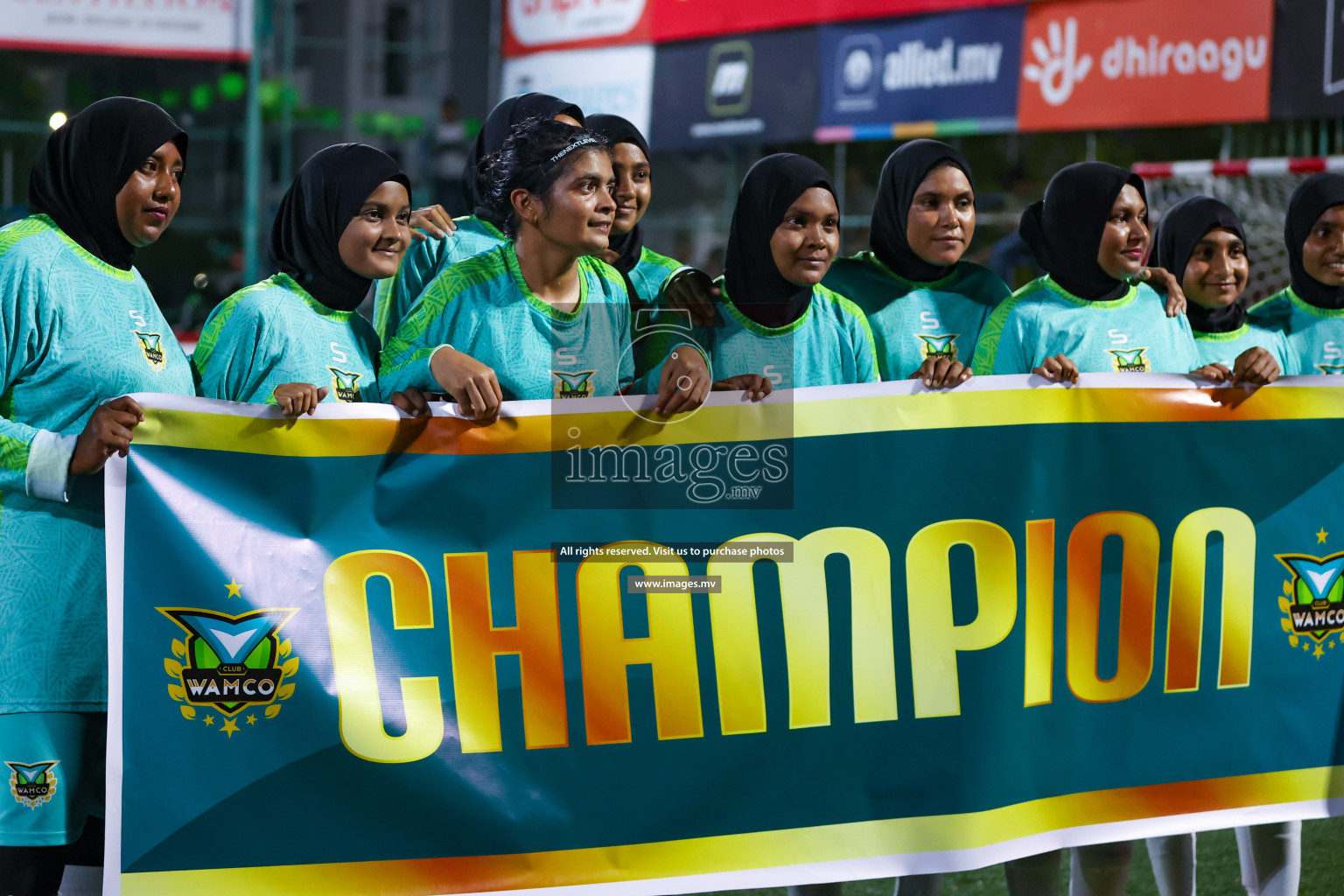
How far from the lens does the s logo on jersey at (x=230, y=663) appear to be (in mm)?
3064

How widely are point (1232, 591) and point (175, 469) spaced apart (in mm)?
2581

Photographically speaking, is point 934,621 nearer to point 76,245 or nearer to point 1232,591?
point 1232,591

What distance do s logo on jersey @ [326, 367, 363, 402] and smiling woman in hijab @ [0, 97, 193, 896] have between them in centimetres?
38

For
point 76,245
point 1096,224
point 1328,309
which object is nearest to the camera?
point 76,245

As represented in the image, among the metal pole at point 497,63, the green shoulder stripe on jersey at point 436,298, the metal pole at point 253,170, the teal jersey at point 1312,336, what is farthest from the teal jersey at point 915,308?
the metal pole at point 497,63

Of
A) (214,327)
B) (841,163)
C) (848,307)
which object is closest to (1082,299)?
(848,307)

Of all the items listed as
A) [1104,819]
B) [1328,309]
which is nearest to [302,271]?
[1104,819]

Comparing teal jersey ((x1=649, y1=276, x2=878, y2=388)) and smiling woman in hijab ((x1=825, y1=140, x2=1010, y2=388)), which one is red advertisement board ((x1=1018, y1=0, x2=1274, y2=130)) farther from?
teal jersey ((x1=649, y1=276, x2=878, y2=388))

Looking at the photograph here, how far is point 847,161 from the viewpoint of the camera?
46.1 ft

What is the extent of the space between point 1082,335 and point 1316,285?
1056 millimetres

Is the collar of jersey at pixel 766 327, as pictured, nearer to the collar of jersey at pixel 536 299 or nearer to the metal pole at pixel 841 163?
the collar of jersey at pixel 536 299

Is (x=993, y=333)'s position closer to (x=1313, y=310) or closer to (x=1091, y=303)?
(x=1091, y=303)

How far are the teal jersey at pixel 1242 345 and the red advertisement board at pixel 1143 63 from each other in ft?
22.1

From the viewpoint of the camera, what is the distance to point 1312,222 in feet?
14.4
